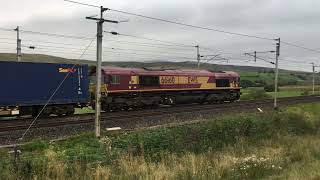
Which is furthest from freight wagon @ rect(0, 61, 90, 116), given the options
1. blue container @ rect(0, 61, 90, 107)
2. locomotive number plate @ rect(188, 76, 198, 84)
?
locomotive number plate @ rect(188, 76, 198, 84)

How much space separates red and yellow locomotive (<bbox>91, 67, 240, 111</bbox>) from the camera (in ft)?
127

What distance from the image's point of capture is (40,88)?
31688 millimetres

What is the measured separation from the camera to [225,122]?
26094 millimetres

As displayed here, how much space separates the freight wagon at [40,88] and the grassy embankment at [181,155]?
29.7 feet

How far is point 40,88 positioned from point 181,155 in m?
14.6

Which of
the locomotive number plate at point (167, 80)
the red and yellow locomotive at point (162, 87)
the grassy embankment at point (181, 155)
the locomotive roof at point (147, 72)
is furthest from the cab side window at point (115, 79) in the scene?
the grassy embankment at point (181, 155)

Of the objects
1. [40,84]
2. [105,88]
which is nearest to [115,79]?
[105,88]

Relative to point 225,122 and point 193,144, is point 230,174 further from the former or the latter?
point 225,122

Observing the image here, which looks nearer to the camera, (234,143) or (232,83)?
(234,143)

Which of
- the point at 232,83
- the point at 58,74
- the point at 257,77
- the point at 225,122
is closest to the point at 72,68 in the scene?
the point at 58,74

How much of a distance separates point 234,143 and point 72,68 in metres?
14.1

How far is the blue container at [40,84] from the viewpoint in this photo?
97.7ft

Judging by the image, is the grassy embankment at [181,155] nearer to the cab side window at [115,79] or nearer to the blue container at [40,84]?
the blue container at [40,84]

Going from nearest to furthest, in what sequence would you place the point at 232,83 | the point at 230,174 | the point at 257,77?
1. the point at 230,174
2. the point at 232,83
3. the point at 257,77
